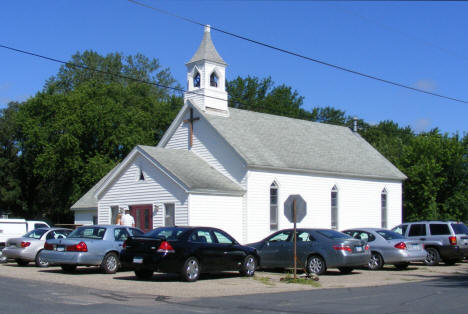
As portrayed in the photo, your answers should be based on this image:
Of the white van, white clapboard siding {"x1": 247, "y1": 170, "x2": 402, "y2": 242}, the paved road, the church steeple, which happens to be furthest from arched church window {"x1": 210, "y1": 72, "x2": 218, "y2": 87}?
the paved road

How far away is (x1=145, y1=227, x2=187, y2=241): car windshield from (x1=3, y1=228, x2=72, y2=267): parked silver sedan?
6.12 metres

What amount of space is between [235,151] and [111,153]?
2418 centimetres

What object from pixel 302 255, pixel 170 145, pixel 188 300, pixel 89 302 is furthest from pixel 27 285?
pixel 170 145

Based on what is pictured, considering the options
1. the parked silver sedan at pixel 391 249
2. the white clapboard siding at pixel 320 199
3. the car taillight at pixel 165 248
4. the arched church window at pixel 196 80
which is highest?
the arched church window at pixel 196 80

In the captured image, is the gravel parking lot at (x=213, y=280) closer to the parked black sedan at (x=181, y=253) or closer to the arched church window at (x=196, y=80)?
the parked black sedan at (x=181, y=253)

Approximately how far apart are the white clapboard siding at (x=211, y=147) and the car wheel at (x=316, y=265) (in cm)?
1026

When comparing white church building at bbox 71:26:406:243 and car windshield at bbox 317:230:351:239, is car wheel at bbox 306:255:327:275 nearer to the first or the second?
car windshield at bbox 317:230:351:239

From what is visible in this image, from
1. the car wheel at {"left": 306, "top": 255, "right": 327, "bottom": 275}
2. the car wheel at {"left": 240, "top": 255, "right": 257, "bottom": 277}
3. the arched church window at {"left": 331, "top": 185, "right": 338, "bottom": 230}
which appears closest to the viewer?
the car wheel at {"left": 240, "top": 255, "right": 257, "bottom": 277}

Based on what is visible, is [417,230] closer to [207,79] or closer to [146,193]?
Result: [146,193]

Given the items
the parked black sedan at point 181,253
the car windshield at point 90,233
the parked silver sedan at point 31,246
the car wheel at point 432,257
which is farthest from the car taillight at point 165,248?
the car wheel at point 432,257

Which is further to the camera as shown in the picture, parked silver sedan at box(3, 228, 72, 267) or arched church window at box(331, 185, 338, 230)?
arched church window at box(331, 185, 338, 230)

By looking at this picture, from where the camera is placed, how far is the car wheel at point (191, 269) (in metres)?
16.5

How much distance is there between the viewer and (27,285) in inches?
604

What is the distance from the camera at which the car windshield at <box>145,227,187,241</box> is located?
16.9 metres
